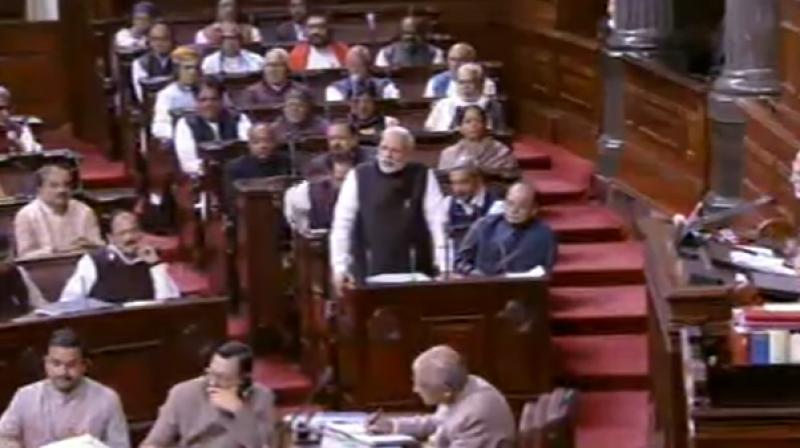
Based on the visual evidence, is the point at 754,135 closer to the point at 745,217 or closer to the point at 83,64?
the point at 745,217

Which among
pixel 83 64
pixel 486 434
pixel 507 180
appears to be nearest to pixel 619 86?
pixel 507 180

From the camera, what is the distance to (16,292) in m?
8.42

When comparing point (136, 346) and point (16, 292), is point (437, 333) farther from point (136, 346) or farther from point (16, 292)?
point (16, 292)

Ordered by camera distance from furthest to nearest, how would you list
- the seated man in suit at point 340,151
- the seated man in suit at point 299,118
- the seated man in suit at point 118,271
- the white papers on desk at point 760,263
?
the seated man in suit at point 299,118 → the seated man in suit at point 340,151 → the seated man in suit at point 118,271 → the white papers on desk at point 760,263

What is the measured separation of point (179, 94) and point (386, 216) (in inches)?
112

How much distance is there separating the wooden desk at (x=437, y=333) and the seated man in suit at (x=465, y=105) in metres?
2.08

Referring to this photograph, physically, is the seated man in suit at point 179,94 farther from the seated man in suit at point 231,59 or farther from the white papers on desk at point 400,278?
the white papers on desk at point 400,278

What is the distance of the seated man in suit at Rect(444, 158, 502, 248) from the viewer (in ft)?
30.1

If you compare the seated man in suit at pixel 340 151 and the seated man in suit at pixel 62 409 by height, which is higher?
the seated man in suit at pixel 340 151

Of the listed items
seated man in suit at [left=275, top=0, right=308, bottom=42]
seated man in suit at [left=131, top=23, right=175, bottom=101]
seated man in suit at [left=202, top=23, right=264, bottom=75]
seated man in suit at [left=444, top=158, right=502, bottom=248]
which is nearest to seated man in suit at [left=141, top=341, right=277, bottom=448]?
seated man in suit at [left=444, top=158, right=502, bottom=248]

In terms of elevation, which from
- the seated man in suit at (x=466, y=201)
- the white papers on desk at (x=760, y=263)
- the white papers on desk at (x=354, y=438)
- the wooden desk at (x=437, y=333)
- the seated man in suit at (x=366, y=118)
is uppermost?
the white papers on desk at (x=760, y=263)

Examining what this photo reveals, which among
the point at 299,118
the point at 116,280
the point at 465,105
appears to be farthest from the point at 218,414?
the point at 465,105

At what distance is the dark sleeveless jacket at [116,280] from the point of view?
8.38 m

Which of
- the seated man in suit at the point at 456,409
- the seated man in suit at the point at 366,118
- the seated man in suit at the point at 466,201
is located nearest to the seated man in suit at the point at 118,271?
the seated man in suit at the point at 466,201
